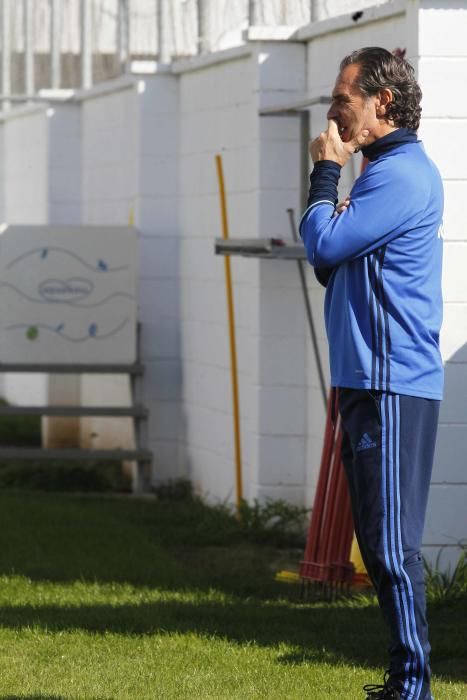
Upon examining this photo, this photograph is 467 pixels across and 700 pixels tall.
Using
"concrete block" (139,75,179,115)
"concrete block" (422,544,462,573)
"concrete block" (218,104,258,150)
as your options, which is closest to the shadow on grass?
"concrete block" (422,544,462,573)

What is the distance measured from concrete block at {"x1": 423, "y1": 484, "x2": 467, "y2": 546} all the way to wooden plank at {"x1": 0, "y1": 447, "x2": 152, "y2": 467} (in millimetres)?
3592

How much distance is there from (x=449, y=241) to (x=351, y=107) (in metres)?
2.53

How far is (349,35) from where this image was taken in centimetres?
826

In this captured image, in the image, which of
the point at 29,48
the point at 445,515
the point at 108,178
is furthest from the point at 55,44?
the point at 445,515

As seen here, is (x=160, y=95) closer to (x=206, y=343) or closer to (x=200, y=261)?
(x=200, y=261)

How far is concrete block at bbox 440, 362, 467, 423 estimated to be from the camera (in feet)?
23.4

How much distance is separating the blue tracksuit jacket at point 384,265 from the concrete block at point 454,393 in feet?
7.91

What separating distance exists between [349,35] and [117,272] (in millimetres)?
3245

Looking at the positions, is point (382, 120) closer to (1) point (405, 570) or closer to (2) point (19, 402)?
(1) point (405, 570)

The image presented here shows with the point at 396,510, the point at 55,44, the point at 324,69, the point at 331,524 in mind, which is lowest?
the point at 331,524

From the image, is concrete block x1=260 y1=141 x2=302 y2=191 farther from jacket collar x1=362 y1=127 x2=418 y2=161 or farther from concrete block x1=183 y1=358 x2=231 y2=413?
jacket collar x1=362 y1=127 x2=418 y2=161

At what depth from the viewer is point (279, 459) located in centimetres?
910

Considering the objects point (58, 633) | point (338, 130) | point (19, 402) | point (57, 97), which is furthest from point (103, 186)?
A: point (338, 130)

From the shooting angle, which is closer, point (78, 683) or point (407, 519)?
point (407, 519)
